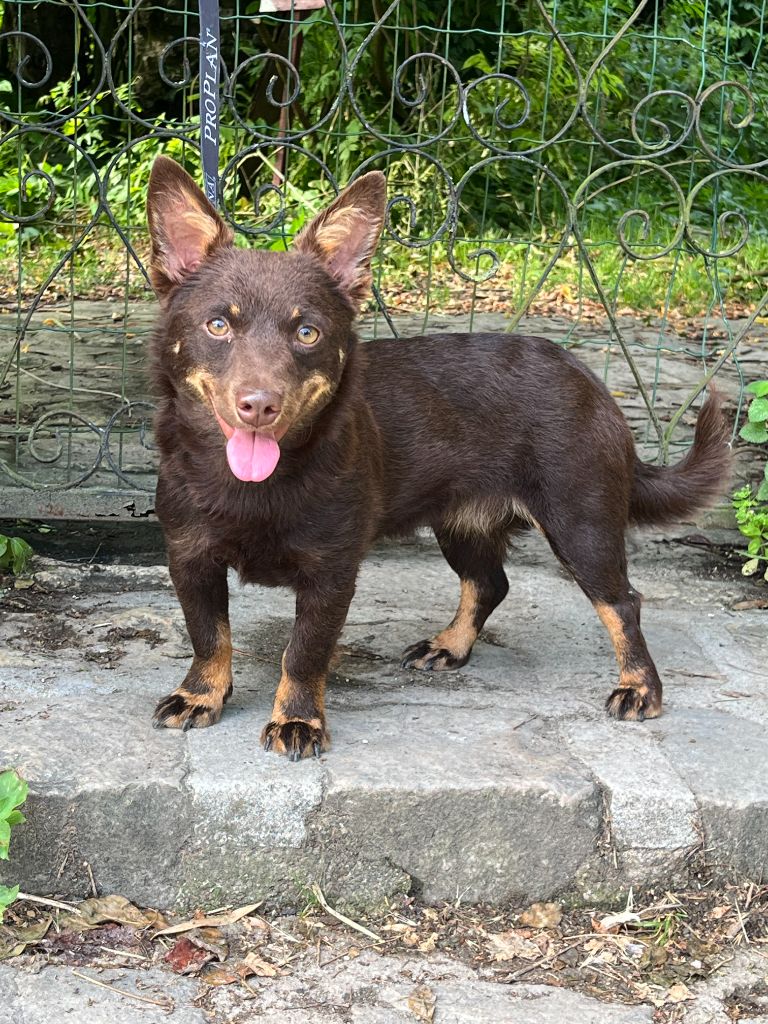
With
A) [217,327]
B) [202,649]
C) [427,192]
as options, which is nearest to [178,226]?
[217,327]

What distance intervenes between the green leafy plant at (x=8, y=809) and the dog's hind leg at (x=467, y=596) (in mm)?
1495

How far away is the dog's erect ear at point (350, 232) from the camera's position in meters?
3.24

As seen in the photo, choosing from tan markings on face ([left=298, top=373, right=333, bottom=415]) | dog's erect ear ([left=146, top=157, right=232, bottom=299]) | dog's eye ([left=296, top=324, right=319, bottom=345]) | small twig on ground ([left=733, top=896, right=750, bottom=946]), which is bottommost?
small twig on ground ([left=733, top=896, right=750, bottom=946])

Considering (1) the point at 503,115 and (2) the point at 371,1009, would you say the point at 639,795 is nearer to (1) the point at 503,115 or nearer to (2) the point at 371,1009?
(2) the point at 371,1009

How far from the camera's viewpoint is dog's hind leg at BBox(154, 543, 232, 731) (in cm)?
337

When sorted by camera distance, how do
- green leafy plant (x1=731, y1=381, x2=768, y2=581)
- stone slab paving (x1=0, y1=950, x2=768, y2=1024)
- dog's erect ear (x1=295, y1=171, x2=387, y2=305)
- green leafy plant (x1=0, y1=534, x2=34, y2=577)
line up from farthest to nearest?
green leafy plant (x1=731, y1=381, x2=768, y2=581)
green leafy plant (x1=0, y1=534, x2=34, y2=577)
dog's erect ear (x1=295, y1=171, x2=387, y2=305)
stone slab paving (x1=0, y1=950, x2=768, y2=1024)

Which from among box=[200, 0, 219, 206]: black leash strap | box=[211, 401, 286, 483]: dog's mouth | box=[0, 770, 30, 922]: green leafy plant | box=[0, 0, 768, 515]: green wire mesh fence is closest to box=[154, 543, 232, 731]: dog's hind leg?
box=[211, 401, 286, 483]: dog's mouth

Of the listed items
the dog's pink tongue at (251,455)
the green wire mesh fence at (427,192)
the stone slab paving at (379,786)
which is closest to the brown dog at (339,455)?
the dog's pink tongue at (251,455)

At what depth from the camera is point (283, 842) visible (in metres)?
3.10

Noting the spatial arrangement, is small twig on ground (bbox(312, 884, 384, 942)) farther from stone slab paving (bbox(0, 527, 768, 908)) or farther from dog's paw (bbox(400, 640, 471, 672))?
dog's paw (bbox(400, 640, 471, 672))

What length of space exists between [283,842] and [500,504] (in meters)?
1.28

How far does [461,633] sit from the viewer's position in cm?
407

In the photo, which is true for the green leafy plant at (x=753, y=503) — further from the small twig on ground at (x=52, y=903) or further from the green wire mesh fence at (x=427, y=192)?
the small twig on ground at (x=52, y=903)

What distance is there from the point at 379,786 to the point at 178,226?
1.52 m
